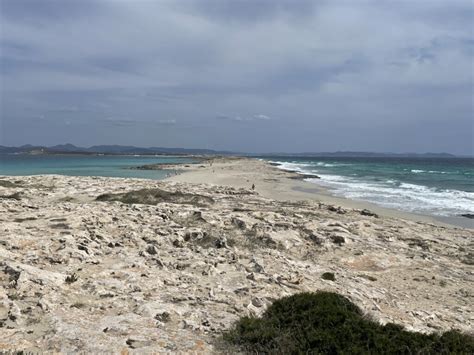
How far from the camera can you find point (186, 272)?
10164mm

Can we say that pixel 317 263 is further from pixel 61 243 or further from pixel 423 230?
pixel 423 230

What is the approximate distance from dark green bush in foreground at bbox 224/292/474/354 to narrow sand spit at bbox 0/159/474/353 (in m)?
0.69

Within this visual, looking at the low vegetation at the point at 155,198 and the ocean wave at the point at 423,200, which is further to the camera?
the ocean wave at the point at 423,200

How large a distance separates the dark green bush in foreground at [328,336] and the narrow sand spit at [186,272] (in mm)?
690

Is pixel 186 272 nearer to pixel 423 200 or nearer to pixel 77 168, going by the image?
pixel 423 200

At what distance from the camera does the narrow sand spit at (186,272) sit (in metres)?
6.69

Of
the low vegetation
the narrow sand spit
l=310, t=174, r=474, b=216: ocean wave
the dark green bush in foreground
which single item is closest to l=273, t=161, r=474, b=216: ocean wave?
l=310, t=174, r=474, b=216: ocean wave

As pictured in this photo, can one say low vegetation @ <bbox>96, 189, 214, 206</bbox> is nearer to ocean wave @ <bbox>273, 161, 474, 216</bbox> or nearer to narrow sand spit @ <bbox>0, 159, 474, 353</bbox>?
narrow sand spit @ <bbox>0, 159, 474, 353</bbox>

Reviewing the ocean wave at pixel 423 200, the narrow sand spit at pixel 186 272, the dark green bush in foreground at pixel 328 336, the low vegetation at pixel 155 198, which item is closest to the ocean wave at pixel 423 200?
the ocean wave at pixel 423 200

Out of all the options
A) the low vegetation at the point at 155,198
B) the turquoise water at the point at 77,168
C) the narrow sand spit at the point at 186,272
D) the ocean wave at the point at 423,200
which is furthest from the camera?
the turquoise water at the point at 77,168

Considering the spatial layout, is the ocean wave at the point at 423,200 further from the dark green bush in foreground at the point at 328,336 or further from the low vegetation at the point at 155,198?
the dark green bush in foreground at the point at 328,336

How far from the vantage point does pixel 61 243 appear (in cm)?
1084

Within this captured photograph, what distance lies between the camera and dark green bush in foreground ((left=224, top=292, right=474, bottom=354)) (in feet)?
20.1

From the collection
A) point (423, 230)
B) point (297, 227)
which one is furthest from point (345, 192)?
point (297, 227)
